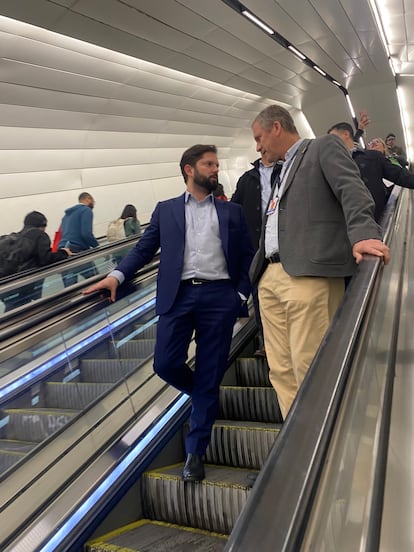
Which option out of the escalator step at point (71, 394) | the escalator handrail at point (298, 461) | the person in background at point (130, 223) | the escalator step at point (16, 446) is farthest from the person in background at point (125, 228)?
the escalator handrail at point (298, 461)

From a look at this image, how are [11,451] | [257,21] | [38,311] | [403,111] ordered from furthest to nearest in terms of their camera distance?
[403,111] < [257,21] < [38,311] < [11,451]

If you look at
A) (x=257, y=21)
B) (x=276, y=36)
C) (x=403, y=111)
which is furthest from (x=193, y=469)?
(x=403, y=111)

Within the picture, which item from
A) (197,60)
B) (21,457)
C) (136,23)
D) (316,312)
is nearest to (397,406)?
(316,312)

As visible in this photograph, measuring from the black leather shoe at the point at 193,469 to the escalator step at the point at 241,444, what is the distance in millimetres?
320

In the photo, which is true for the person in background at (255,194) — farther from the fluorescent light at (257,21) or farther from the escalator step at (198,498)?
the fluorescent light at (257,21)

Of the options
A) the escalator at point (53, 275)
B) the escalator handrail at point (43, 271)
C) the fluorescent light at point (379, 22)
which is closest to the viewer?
the escalator at point (53, 275)

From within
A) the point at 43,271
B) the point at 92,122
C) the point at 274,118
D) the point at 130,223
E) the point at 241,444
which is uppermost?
the point at 92,122

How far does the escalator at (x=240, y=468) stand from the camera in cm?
87

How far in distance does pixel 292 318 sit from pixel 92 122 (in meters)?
11.7

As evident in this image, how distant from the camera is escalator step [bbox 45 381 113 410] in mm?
2723

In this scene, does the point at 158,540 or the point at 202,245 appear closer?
the point at 158,540

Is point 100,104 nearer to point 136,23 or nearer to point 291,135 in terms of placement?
point 136,23

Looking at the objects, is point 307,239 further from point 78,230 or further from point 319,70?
→ point 319,70

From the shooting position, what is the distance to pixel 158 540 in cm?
211
